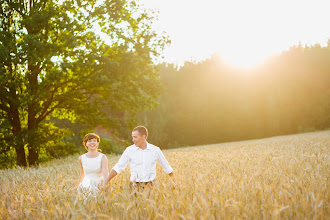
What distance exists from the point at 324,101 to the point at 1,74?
4204cm

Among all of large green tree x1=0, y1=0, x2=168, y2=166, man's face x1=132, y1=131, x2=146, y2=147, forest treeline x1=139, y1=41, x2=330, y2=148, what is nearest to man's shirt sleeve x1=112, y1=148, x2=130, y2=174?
man's face x1=132, y1=131, x2=146, y2=147

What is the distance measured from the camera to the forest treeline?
4438 centimetres

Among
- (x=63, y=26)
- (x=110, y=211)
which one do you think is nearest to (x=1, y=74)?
(x=63, y=26)

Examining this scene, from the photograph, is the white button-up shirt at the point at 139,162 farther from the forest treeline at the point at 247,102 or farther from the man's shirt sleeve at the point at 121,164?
the forest treeline at the point at 247,102

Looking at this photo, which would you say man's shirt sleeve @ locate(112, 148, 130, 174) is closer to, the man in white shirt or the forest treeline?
the man in white shirt

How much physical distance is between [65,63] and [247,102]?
1525 inches

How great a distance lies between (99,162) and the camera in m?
6.00

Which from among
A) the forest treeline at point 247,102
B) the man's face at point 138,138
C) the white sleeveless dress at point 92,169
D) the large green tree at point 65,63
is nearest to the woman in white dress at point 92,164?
the white sleeveless dress at point 92,169

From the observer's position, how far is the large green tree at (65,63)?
13.0m

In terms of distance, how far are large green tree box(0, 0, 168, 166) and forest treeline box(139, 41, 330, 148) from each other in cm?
3193

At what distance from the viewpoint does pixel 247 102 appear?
47.8 metres

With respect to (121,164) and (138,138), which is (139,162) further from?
(138,138)

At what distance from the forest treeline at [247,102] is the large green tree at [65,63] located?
31.9 metres

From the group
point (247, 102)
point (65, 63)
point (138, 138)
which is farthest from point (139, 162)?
point (247, 102)
